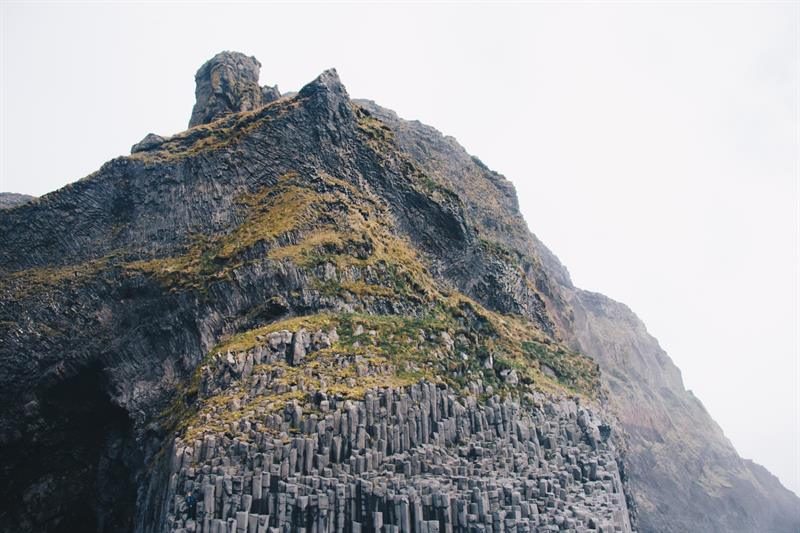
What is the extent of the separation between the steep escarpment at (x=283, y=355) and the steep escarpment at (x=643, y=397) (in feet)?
63.2

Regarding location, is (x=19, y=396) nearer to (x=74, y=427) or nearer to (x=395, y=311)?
(x=74, y=427)

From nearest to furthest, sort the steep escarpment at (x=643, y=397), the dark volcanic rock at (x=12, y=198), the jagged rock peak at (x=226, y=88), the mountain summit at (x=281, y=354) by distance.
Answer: the mountain summit at (x=281, y=354) < the jagged rock peak at (x=226, y=88) < the steep escarpment at (x=643, y=397) < the dark volcanic rock at (x=12, y=198)

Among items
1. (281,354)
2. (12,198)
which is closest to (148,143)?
(281,354)

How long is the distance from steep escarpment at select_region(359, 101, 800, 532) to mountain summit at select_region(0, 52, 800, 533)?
18305 millimetres

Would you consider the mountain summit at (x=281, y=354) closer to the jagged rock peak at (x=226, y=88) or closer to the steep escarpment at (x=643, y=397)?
the jagged rock peak at (x=226, y=88)

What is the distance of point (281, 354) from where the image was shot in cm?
4191

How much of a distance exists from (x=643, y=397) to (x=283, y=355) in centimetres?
9605

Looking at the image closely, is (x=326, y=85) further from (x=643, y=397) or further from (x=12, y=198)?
(x=643, y=397)

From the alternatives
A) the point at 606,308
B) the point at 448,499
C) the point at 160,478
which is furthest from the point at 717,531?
the point at 160,478

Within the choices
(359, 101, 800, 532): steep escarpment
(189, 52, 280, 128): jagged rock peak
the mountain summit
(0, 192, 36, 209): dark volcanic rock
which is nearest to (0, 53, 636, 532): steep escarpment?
the mountain summit

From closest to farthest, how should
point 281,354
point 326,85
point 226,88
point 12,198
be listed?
point 281,354
point 326,85
point 226,88
point 12,198

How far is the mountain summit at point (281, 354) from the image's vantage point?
3559 centimetres

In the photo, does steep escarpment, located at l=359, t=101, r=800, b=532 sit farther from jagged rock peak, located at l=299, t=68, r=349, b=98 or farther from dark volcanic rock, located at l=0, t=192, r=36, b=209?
dark volcanic rock, located at l=0, t=192, r=36, b=209

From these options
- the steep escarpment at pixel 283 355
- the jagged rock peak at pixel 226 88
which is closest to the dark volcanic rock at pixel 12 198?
the jagged rock peak at pixel 226 88
